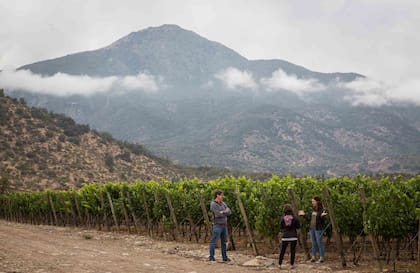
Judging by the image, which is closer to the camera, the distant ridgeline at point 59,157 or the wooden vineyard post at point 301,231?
the wooden vineyard post at point 301,231

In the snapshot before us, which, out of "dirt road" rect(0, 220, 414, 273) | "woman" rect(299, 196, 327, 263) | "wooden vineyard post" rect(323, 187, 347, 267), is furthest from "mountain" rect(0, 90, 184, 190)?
"wooden vineyard post" rect(323, 187, 347, 267)

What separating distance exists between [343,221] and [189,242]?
7.88 meters

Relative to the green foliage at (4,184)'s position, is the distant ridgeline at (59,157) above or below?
above

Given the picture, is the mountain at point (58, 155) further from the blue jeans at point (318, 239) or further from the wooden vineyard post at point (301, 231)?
the blue jeans at point (318, 239)

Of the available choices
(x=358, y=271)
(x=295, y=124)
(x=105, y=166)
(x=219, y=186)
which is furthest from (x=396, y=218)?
(x=295, y=124)

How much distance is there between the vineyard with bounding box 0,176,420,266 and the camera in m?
12.9

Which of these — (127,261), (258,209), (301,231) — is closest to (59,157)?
(258,209)

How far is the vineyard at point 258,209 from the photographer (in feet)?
42.2

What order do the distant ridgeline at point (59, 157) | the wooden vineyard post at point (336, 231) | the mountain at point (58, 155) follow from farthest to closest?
the mountain at point (58, 155), the distant ridgeline at point (59, 157), the wooden vineyard post at point (336, 231)

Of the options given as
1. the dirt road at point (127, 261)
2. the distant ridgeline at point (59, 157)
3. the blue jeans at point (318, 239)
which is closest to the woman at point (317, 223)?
the blue jeans at point (318, 239)

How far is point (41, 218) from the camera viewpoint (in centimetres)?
3791

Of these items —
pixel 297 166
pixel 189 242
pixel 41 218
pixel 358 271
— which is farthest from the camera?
pixel 297 166

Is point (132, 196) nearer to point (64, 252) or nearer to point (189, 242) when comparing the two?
point (189, 242)

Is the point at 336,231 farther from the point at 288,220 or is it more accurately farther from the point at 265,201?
the point at 265,201
